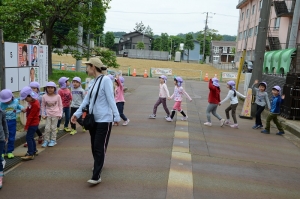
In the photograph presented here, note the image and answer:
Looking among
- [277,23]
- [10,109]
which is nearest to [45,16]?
[10,109]

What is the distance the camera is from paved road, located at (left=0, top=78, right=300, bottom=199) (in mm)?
4461

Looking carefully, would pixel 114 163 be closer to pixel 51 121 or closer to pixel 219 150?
pixel 51 121

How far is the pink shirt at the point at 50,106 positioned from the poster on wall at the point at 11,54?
216 cm

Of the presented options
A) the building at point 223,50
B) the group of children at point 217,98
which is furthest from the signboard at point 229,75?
the building at point 223,50

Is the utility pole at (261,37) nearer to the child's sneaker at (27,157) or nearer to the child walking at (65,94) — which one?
the child walking at (65,94)

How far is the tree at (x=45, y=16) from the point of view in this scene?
13.4 m

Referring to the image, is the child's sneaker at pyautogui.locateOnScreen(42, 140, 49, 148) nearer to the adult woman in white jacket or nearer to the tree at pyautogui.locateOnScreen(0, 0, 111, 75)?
the adult woman in white jacket

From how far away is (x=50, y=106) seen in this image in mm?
6441

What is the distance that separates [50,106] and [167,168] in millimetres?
2880

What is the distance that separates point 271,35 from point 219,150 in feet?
91.6

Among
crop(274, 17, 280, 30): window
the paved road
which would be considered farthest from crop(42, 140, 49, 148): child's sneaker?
crop(274, 17, 280, 30): window

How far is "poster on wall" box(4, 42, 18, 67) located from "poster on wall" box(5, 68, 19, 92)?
0.52 ft

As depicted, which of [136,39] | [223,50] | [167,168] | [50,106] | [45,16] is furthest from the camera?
[136,39]

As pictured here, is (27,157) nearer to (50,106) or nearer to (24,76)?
(50,106)
